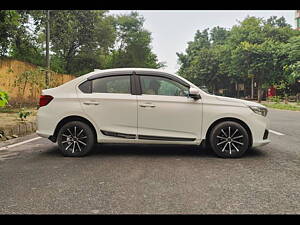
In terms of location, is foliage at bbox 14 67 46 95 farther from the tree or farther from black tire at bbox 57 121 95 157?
the tree

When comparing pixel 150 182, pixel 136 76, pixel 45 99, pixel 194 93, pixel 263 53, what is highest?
pixel 263 53

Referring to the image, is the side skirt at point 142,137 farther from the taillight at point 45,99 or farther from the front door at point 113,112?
the taillight at point 45,99

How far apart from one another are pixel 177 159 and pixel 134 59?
1319 inches

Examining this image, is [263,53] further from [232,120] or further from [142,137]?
[142,137]

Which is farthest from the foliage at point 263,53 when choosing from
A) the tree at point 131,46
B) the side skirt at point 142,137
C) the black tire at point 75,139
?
the black tire at point 75,139

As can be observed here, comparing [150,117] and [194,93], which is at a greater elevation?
[194,93]

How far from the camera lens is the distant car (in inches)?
208

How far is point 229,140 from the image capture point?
5254 millimetres

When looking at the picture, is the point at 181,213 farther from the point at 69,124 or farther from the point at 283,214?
the point at 69,124

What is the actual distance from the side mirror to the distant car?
0.02m

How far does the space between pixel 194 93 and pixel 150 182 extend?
2024 millimetres

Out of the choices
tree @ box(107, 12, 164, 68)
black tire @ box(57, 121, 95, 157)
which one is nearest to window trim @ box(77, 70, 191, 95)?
black tire @ box(57, 121, 95, 157)

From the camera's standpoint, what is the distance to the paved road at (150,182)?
3.00 metres

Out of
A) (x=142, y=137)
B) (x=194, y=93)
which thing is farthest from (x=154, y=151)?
(x=194, y=93)
